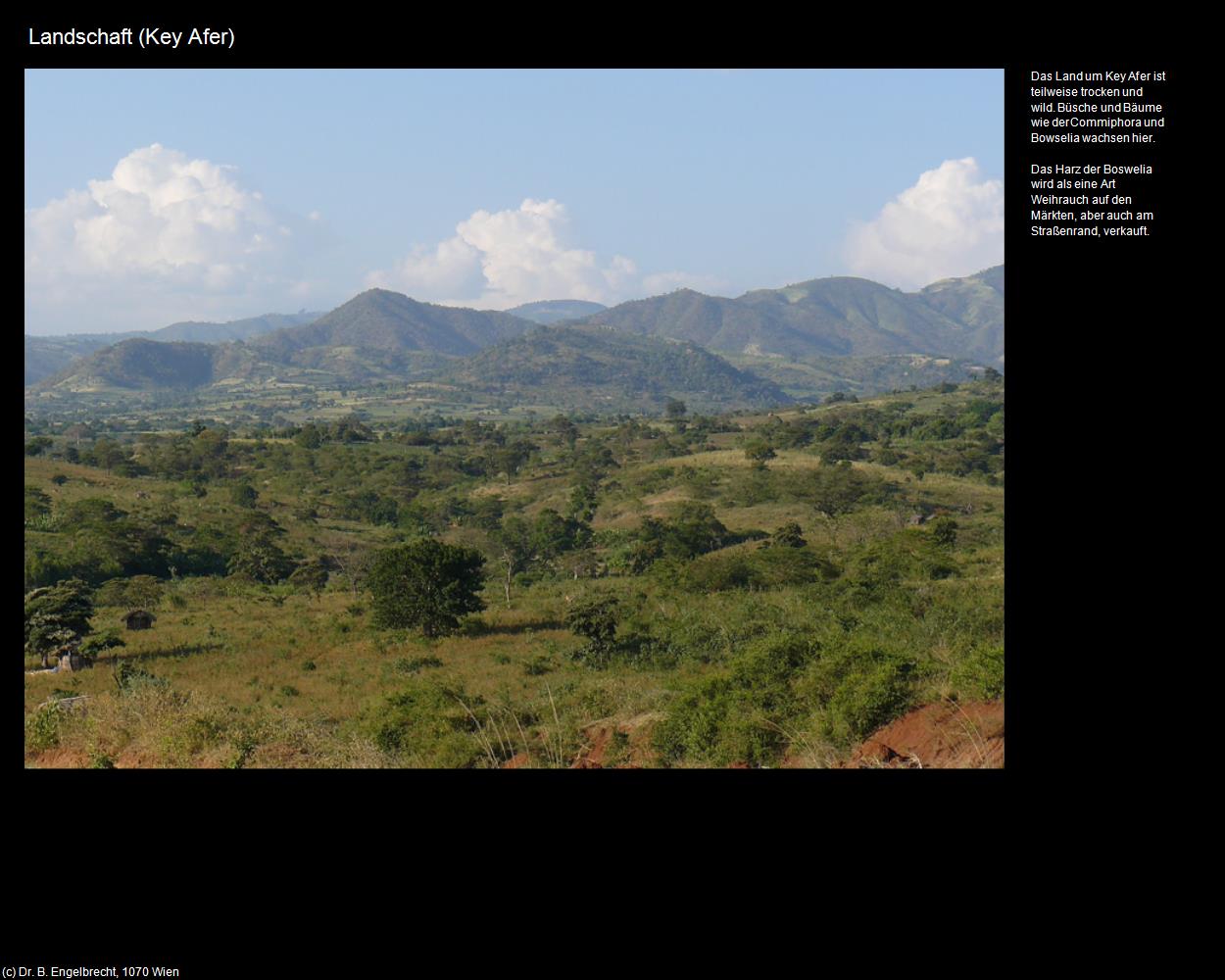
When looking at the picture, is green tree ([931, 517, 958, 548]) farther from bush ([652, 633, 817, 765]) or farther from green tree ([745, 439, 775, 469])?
green tree ([745, 439, 775, 469])

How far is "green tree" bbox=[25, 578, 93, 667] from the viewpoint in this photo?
19.5 metres

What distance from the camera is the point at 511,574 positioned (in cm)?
3859

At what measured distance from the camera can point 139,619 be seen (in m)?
25.9

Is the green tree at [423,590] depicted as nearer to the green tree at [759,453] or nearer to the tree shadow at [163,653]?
the tree shadow at [163,653]

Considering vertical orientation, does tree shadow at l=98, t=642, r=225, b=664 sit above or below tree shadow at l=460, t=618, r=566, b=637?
above

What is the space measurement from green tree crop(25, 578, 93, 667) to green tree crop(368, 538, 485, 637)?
21.1 ft

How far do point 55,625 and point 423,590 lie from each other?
7899 millimetres

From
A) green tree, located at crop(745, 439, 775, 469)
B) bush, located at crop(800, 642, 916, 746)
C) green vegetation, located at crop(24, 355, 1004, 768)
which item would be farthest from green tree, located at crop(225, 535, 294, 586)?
green tree, located at crop(745, 439, 775, 469)

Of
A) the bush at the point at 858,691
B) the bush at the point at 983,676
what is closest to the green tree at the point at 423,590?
the bush at the point at 858,691

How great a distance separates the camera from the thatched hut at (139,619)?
83.8 ft

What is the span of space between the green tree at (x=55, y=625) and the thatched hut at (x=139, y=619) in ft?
17.4
